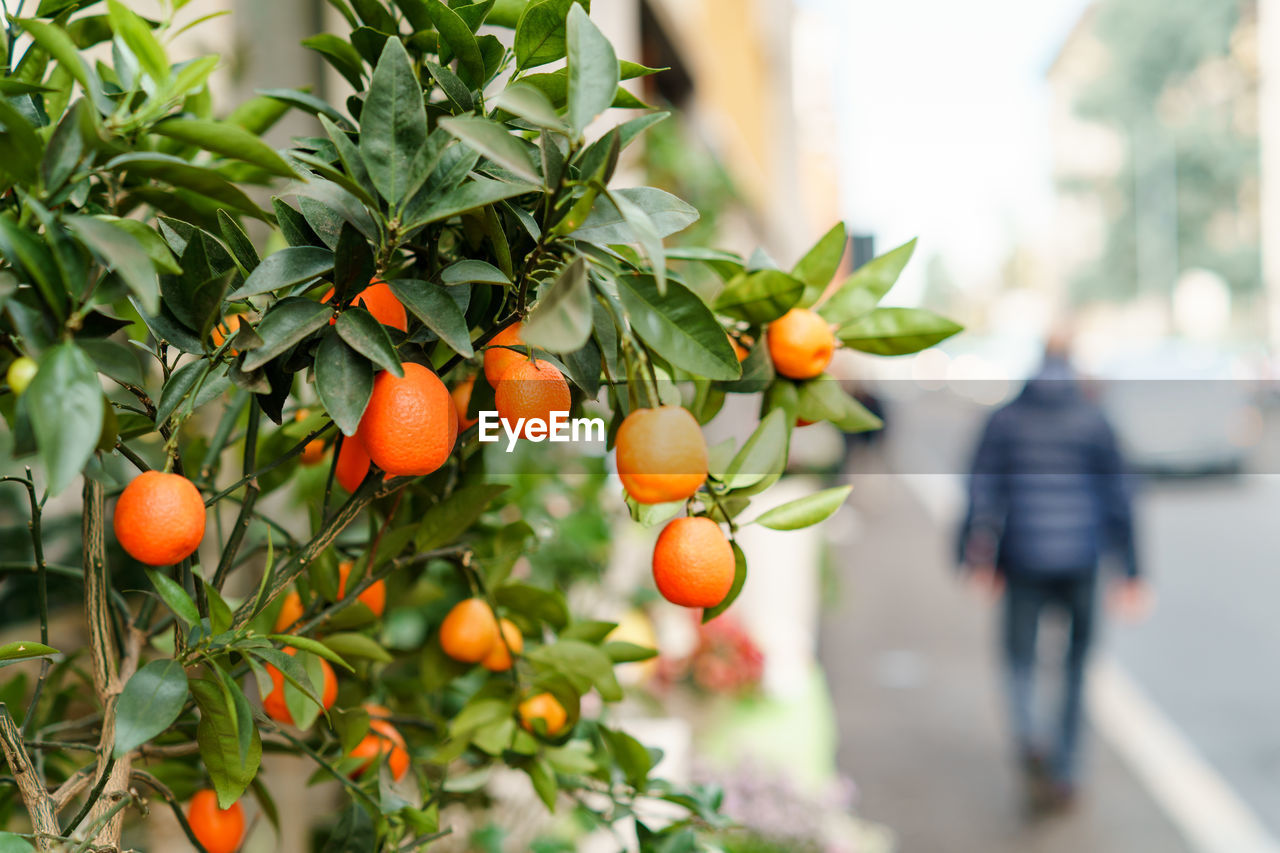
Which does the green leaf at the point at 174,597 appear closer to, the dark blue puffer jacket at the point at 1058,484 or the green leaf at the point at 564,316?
the green leaf at the point at 564,316

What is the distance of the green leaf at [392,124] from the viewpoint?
1.82 ft

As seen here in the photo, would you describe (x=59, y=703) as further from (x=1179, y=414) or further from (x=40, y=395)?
(x=1179, y=414)

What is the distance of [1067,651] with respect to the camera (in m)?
3.73

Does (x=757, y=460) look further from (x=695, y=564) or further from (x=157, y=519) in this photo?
(x=157, y=519)

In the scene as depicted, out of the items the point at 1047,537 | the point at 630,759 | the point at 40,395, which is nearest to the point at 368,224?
the point at 40,395

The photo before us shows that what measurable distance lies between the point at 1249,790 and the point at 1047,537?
129 cm

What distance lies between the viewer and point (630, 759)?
0.87 m

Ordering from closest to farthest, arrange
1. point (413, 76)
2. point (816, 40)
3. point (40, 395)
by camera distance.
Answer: point (40, 395) → point (413, 76) → point (816, 40)

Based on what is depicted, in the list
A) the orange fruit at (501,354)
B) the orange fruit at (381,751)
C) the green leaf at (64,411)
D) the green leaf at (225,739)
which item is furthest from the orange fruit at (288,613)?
the green leaf at (64,411)

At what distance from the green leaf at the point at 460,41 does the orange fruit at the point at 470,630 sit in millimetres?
459

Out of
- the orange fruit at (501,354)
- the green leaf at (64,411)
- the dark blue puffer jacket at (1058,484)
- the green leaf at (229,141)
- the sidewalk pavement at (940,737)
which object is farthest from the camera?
the dark blue puffer jacket at (1058,484)

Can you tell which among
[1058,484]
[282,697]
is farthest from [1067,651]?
Result: [282,697]

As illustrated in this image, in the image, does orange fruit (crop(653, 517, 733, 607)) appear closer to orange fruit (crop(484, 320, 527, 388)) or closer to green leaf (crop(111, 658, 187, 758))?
orange fruit (crop(484, 320, 527, 388))

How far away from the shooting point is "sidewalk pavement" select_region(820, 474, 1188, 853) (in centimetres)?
347
